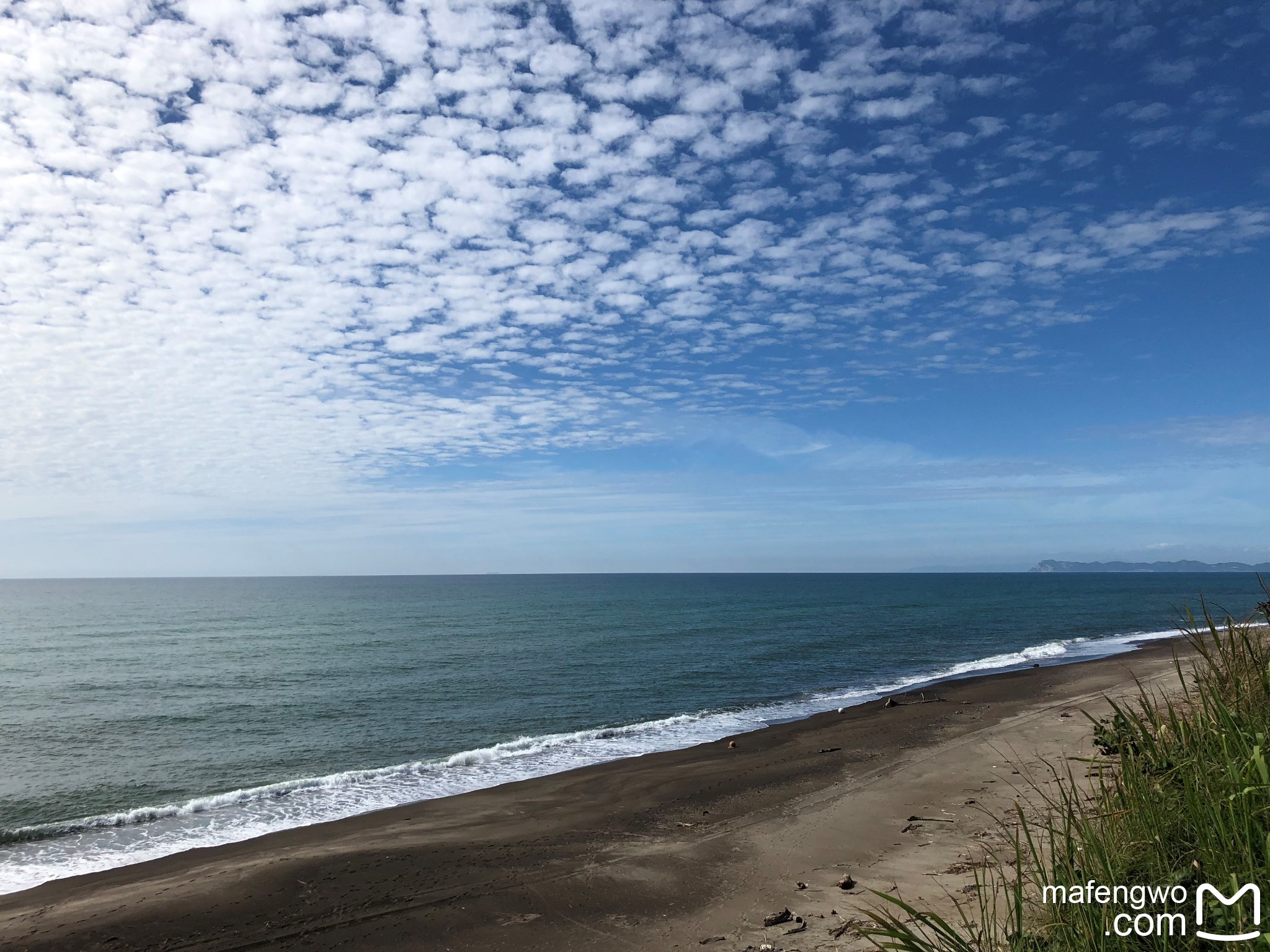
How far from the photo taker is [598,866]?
11797mm

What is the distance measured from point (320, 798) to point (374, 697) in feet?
41.3

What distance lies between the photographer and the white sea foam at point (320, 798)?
14.2 metres

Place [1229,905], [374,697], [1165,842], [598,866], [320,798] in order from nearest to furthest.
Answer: [1229,905], [1165,842], [598,866], [320,798], [374,697]

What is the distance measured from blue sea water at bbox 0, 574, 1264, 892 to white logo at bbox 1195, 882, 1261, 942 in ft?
8.34

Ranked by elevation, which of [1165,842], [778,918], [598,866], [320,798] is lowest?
[320,798]

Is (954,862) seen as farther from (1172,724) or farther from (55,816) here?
(55,816)

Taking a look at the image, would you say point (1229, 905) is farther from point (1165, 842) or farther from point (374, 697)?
point (374, 697)

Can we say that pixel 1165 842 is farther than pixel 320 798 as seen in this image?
No

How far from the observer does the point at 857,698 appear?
27766 millimetres

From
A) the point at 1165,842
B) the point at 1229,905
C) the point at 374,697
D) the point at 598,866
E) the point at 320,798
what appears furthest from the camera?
the point at 374,697

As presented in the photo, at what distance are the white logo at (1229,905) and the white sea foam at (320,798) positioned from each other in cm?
1676

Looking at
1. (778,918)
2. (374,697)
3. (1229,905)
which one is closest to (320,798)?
(374,697)

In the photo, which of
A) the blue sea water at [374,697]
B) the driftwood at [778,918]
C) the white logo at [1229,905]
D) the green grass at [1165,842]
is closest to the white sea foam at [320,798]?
the blue sea water at [374,697]

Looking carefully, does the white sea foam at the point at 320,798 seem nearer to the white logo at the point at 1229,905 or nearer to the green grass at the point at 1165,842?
the green grass at the point at 1165,842
